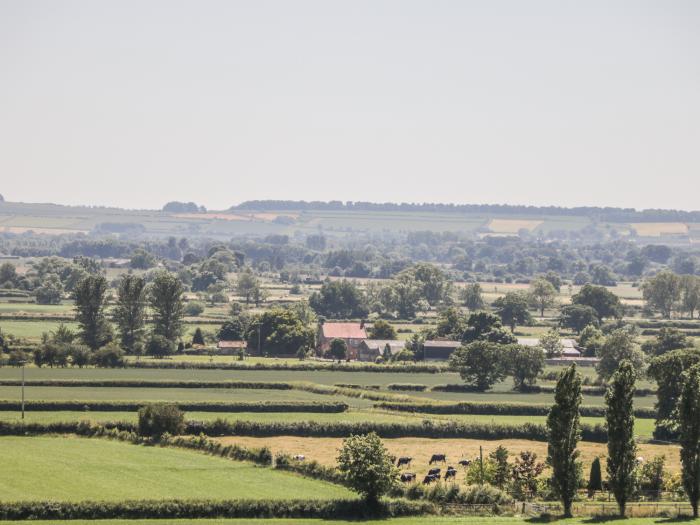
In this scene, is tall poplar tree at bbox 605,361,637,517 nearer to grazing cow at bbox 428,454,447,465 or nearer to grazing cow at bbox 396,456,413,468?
grazing cow at bbox 396,456,413,468

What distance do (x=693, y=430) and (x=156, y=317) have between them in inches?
2871

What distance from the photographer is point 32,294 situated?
16688 cm

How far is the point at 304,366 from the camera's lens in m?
105

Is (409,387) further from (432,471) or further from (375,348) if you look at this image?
(432,471)

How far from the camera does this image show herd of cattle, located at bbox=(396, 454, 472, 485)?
5981 centimetres

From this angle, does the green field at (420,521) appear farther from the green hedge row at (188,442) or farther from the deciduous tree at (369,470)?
the green hedge row at (188,442)

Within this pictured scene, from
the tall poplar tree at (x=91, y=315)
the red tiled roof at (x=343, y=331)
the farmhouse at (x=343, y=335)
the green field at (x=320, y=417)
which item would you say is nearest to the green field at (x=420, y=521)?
the green field at (x=320, y=417)

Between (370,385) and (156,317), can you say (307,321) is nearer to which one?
(156,317)

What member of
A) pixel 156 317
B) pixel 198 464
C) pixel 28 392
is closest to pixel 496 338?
pixel 156 317

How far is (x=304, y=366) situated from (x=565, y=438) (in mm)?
51358


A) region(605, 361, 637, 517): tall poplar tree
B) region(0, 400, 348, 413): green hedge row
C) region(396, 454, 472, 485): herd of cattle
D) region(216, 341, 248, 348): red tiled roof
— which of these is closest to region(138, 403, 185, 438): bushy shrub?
region(0, 400, 348, 413): green hedge row

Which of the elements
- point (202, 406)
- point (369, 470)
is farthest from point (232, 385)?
point (369, 470)

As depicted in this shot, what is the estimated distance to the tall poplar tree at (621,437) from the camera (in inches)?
2132

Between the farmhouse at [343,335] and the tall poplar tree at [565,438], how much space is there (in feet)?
222
